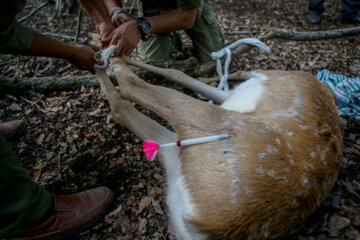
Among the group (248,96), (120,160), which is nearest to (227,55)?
(248,96)

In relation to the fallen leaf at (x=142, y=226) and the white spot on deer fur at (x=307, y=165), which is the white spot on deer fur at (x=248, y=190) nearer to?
the white spot on deer fur at (x=307, y=165)

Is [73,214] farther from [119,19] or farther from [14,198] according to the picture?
[119,19]

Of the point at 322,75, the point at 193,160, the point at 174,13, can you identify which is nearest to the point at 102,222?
the point at 193,160

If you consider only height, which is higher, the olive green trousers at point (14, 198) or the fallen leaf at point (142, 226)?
the olive green trousers at point (14, 198)

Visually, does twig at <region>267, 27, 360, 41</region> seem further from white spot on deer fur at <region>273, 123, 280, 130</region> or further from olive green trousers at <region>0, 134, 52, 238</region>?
olive green trousers at <region>0, 134, 52, 238</region>

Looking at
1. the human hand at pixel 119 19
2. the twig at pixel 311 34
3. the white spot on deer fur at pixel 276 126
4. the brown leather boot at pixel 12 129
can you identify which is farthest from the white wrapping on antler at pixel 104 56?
the twig at pixel 311 34

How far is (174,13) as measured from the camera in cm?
301

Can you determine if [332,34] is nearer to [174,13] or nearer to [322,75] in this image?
[322,75]

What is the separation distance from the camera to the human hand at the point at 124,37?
2729mm

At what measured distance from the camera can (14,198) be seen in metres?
1.71

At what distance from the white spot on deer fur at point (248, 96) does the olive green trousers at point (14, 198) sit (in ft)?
6.35

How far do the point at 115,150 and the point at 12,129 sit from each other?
127cm

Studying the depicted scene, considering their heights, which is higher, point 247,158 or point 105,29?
point 105,29

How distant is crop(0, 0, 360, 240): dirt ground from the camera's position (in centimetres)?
219
